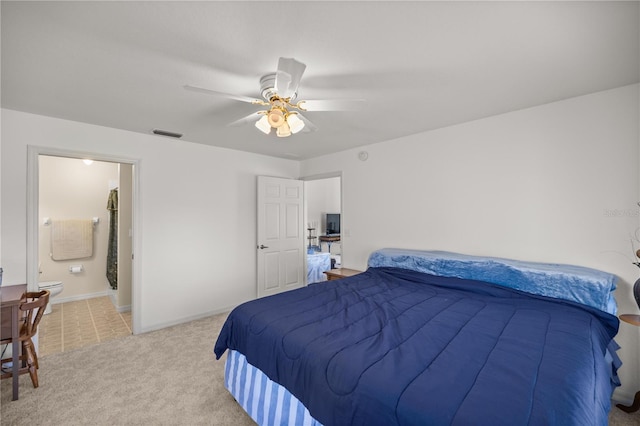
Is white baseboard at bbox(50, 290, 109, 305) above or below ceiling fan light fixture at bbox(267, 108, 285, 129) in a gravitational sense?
below

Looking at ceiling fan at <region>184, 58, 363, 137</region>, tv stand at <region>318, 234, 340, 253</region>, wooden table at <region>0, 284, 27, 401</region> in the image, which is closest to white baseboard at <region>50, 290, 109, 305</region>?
wooden table at <region>0, 284, 27, 401</region>

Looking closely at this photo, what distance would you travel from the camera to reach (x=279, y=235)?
4.57 m

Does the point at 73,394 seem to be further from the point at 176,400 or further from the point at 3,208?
the point at 3,208

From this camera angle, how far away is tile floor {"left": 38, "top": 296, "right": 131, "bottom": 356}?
3.09 m

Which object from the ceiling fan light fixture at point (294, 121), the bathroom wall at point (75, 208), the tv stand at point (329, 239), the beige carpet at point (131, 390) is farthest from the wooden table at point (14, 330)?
the tv stand at point (329, 239)

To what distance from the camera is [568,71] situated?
76.4 inches

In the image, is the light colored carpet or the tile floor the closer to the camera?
the light colored carpet

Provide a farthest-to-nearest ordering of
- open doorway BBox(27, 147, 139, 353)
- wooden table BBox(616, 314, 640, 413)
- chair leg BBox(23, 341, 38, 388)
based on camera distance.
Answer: open doorway BBox(27, 147, 139, 353) < chair leg BBox(23, 341, 38, 388) < wooden table BBox(616, 314, 640, 413)

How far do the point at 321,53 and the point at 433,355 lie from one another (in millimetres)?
1828

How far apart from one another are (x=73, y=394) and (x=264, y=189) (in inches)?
120

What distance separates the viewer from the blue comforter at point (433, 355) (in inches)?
40.6

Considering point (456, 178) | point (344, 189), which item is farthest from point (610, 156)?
point (344, 189)

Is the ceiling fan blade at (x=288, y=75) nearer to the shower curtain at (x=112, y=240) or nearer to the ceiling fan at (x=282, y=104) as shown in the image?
the ceiling fan at (x=282, y=104)

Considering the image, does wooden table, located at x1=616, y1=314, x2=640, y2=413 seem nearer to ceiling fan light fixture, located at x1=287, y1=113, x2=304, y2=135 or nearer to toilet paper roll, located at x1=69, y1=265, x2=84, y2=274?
ceiling fan light fixture, located at x1=287, y1=113, x2=304, y2=135
